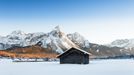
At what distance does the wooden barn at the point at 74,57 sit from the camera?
183ft

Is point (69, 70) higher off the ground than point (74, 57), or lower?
lower

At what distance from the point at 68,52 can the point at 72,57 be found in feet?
4.59

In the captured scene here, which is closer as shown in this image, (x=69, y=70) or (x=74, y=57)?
(x=69, y=70)

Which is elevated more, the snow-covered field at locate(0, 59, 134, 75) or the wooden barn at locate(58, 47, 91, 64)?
the wooden barn at locate(58, 47, 91, 64)

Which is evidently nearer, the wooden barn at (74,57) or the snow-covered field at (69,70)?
the snow-covered field at (69,70)

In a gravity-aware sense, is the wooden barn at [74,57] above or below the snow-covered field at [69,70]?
above

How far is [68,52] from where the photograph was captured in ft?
188

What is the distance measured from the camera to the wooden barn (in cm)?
5589

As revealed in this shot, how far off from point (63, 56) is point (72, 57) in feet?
7.18

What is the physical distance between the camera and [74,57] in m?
56.8

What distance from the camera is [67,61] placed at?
5719cm

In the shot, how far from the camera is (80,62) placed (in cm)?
5584

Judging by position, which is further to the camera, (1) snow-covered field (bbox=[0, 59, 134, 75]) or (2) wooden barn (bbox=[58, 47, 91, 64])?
(2) wooden barn (bbox=[58, 47, 91, 64])

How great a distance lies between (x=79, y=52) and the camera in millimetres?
56000
